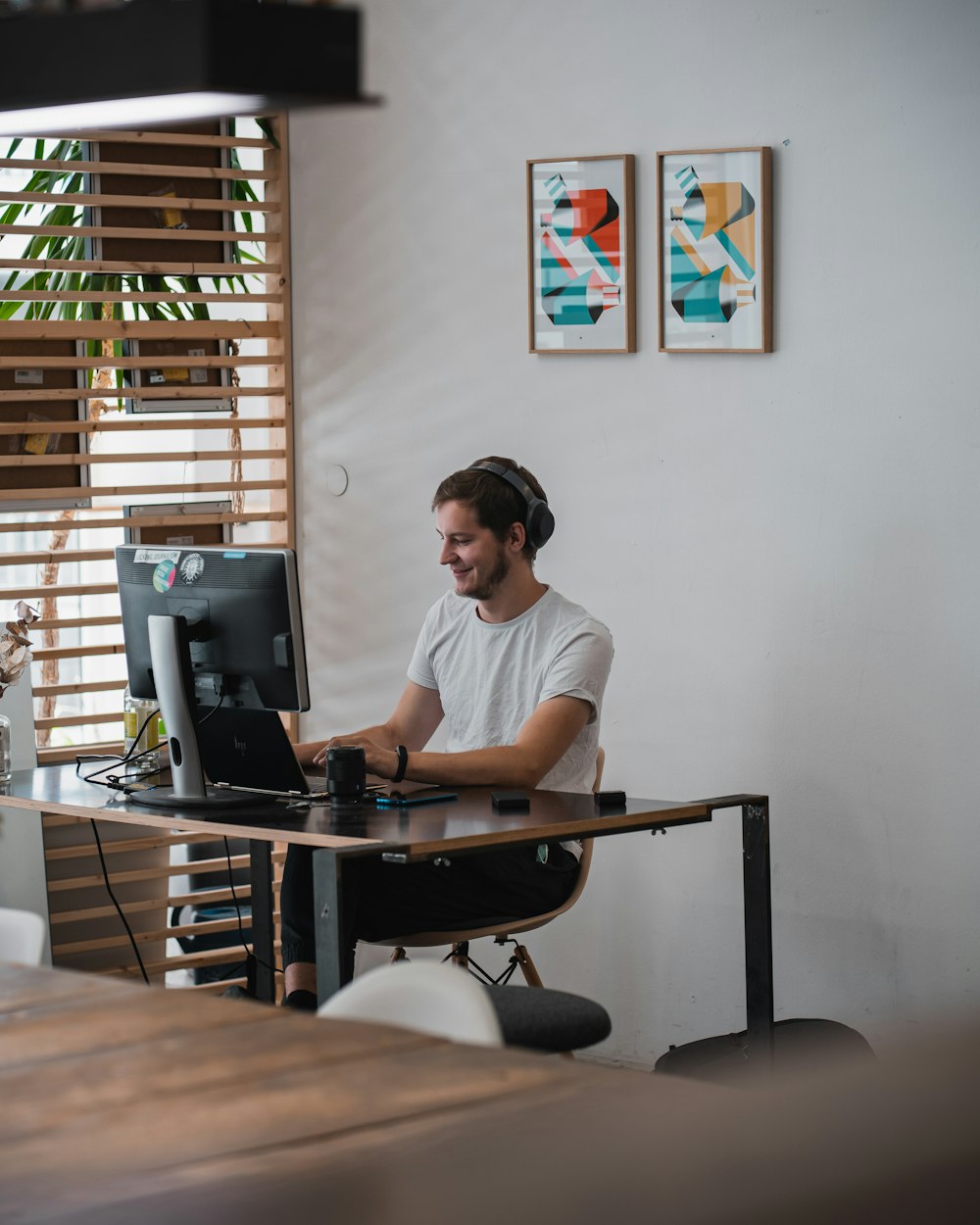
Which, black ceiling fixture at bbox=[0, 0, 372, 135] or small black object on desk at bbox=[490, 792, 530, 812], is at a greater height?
black ceiling fixture at bbox=[0, 0, 372, 135]

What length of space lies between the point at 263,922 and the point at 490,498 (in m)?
1.28

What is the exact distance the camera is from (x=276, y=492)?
5.03 meters

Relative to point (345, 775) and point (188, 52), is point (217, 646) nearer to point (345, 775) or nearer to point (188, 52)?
point (345, 775)

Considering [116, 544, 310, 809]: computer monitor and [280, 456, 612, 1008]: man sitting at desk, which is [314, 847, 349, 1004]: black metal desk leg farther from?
[116, 544, 310, 809]: computer monitor

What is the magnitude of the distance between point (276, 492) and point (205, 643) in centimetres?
165

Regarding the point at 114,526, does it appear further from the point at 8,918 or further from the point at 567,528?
the point at 8,918

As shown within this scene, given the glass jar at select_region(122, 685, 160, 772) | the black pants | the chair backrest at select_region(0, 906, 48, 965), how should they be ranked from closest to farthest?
the chair backrest at select_region(0, 906, 48, 965), the black pants, the glass jar at select_region(122, 685, 160, 772)

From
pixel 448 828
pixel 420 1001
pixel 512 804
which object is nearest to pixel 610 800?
pixel 512 804

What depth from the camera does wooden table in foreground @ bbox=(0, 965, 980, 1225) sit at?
753mm

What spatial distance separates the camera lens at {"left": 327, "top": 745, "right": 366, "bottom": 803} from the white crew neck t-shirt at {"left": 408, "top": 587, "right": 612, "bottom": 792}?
0.44 meters

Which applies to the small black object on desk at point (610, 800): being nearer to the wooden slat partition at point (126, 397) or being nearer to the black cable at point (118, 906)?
the black cable at point (118, 906)

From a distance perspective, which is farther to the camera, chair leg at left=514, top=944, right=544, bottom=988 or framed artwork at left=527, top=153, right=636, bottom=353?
framed artwork at left=527, top=153, right=636, bottom=353

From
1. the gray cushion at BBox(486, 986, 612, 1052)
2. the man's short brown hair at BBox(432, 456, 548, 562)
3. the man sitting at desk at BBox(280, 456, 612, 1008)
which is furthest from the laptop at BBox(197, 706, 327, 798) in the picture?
the gray cushion at BBox(486, 986, 612, 1052)

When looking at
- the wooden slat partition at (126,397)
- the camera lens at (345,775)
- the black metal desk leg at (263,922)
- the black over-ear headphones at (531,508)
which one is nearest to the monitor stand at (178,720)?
the camera lens at (345,775)
